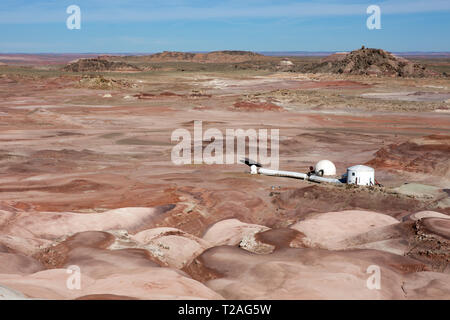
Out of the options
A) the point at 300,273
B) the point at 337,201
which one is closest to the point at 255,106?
the point at 337,201

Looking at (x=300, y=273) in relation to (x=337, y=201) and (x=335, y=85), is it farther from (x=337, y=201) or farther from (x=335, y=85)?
(x=335, y=85)

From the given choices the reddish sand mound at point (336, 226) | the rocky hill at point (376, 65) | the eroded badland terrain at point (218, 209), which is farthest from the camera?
the rocky hill at point (376, 65)

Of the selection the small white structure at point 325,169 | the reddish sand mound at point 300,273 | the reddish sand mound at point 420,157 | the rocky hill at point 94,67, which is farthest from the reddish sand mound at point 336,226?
the rocky hill at point 94,67

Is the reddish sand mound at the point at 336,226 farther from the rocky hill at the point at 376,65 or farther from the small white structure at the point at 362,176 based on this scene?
the rocky hill at the point at 376,65

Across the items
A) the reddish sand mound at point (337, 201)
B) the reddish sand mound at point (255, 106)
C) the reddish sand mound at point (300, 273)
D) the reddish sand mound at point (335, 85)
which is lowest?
the reddish sand mound at point (337, 201)

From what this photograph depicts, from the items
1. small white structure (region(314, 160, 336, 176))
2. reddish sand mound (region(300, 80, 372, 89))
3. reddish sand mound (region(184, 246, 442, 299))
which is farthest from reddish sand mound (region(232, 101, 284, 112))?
reddish sand mound (region(184, 246, 442, 299))
